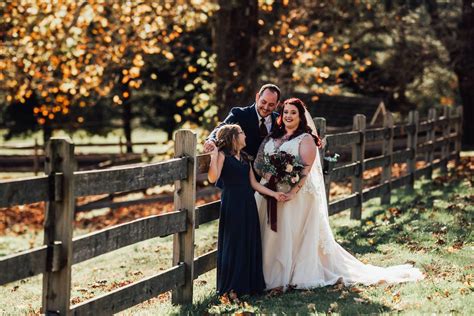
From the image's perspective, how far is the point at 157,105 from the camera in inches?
1372

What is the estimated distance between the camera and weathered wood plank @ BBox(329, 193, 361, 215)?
11969 millimetres

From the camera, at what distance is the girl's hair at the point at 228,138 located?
7781 millimetres

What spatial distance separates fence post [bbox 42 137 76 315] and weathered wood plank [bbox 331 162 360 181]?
676 cm

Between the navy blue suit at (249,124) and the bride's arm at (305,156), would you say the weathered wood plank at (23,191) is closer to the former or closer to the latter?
the bride's arm at (305,156)

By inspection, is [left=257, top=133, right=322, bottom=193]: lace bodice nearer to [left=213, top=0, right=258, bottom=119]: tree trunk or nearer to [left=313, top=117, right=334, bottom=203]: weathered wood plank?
[left=313, top=117, right=334, bottom=203]: weathered wood plank

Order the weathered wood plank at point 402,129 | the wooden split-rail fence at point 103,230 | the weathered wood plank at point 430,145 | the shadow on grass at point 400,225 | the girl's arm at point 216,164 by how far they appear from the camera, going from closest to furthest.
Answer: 1. the wooden split-rail fence at point 103,230
2. the girl's arm at point 216,164
3. the shadow on grass at point 400,225
4. the weathered wood plank at point 402,129
5. the weathered wood plank at point 430,145

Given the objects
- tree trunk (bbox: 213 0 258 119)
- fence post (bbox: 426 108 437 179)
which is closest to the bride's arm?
tree trunk (bbox: 213 0 258 119)

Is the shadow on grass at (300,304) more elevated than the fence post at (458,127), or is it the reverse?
the fence post at (458,127)

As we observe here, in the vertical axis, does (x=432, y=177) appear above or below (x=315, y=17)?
below

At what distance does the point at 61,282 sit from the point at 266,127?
12.2 ft

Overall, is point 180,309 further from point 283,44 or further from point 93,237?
point 283,44

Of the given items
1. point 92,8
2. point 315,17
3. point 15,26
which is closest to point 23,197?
point 92,8

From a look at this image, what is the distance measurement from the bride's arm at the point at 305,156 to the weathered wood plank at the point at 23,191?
3.37 m

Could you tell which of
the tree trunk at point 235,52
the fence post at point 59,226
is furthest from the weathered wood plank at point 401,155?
the fence post at point 59,226
